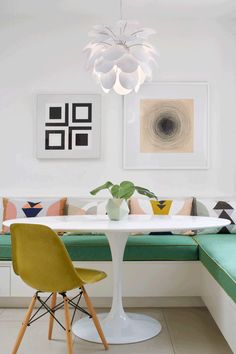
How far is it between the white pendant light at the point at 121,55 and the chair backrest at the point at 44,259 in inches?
44.2

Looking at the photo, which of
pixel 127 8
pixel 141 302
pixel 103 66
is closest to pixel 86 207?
pixel 141 302

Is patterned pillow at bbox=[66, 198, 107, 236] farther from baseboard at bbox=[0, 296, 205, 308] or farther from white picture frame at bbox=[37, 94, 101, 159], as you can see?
baseboard at bbox=[0, 296, 205, 308]

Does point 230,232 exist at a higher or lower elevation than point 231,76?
lower

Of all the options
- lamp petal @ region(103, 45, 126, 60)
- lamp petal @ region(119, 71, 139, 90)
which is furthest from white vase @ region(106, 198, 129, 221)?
lamp petal @ region(103, 45, 126, 60)

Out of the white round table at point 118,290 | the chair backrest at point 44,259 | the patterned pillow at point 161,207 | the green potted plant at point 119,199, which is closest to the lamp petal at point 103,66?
the green potted plant at point 119,199

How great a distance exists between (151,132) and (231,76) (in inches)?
35.5

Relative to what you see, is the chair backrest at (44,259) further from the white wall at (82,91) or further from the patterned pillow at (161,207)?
the white wall at (82,91)

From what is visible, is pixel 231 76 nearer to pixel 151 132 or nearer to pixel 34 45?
pixel 151 132

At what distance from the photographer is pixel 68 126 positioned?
4051 mm

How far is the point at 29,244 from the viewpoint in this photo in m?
2.23

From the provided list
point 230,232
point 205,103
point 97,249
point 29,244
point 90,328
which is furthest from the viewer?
point 205,103

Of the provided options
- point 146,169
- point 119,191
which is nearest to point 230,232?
point 146,169

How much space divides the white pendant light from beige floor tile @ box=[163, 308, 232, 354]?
1.57m

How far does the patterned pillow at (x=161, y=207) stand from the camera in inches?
144
